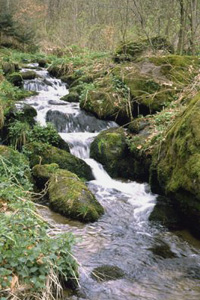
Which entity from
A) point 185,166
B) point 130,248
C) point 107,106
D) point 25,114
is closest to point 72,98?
point 107,106

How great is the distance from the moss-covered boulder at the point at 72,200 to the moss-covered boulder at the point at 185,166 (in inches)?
52.5

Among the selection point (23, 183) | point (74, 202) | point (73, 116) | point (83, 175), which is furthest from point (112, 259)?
point (73, 116)

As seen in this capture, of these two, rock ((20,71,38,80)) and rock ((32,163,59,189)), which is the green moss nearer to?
rock ((32,163,59,189))

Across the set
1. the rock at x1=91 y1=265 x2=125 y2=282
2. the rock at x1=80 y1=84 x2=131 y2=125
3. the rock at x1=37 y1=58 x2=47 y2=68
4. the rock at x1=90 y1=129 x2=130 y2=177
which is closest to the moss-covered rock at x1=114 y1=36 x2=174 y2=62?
the rock at x1=80 y1=84 x2=131 y2=125

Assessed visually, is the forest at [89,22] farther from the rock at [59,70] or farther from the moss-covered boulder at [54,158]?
the moss-covered boulder at [54,158]

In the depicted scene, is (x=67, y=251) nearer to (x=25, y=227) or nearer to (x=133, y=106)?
(x=25, y=227)

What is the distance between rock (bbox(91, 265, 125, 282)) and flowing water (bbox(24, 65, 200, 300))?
6 centimetres

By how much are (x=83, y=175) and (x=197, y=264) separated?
12.6 feet

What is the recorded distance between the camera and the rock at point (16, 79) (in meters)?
12.4

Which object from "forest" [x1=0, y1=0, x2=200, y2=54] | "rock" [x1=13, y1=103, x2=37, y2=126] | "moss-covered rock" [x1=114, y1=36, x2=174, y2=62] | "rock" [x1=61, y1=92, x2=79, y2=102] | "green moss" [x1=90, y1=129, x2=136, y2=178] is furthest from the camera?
"forest" [x1=0, y1=0, x2=200, y2=54]

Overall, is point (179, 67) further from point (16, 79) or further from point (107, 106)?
point (16, 79)

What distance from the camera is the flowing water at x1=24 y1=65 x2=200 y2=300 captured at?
3803 mm

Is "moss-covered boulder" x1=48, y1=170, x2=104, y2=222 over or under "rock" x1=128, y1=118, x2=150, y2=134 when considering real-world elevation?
under

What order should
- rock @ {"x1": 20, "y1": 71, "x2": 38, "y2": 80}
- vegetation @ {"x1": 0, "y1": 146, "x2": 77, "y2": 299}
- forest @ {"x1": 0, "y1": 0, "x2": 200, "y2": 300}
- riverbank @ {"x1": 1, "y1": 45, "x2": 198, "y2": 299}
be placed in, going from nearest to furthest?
vegetation @ {"x1": 0, "y1": 146, "x2": 77, "y2": 299} → forest @ {"x1": 0, "y1": 0, "x2": 200, "y2": 300} → riverbank @ {"x1": 1, "y1": 45, "x2": 198, "y2": 299} → rock @ {"x1": 20, "y1": 71, "x2": 38, "y2": 80}
